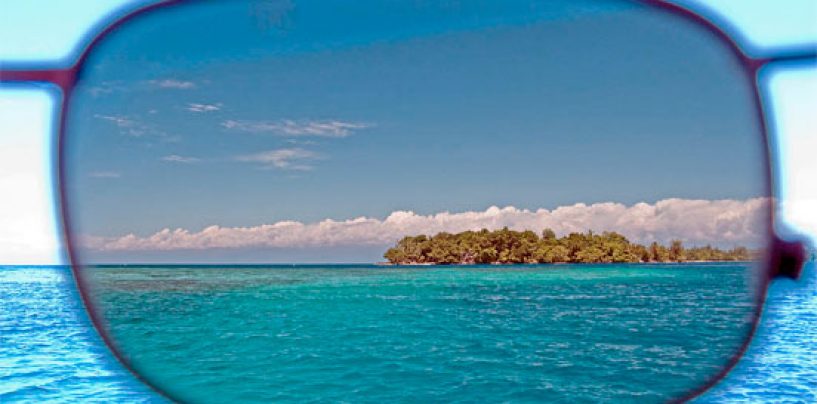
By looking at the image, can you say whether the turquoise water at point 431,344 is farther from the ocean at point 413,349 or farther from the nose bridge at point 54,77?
the nose bridge at point 54,77

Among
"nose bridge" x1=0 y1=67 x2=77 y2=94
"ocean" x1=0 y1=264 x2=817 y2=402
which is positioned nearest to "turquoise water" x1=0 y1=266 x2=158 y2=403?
"ocean" x1=0 y1=264 x2=817 y2=402

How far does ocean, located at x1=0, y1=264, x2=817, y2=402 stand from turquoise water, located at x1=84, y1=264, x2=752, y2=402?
3 centimetres

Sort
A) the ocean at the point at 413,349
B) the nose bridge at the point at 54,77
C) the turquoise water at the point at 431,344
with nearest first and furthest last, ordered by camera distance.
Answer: the nose bridge at the point at 54,77 < the ocean at the point at 413,349 < the turquoise water at the point at 431,344

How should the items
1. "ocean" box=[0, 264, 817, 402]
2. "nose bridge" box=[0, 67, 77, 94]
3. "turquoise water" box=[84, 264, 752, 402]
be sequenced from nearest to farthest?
"nose bridge" box=[0, 67, 77, 94] → "ocean" box=[0, 264, 817, 402] → "turquoise water" box=[84, 264, 752, 402]

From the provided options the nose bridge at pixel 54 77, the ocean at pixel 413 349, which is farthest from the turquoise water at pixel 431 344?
the nose bridge at pixel 54 77

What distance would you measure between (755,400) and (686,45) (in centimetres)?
428

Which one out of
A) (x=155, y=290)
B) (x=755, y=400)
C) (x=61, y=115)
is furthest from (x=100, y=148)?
(x=155, y=290)

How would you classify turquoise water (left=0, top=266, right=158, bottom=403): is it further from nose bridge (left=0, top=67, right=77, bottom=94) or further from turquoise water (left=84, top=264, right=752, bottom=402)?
nose bridge (left=0, top=67, right=77, bottom=94)

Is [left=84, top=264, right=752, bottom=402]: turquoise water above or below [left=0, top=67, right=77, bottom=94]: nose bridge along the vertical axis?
below

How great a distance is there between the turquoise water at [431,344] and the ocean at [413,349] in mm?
27

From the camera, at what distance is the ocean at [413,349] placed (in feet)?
13.7

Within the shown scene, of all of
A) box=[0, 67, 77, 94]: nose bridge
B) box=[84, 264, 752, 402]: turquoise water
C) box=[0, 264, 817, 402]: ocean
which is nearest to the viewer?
box=[0, 67, 77, 94]: nose bridge

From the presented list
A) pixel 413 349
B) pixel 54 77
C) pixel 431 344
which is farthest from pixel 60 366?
pixel 54 77

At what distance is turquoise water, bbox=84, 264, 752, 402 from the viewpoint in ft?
17.0
